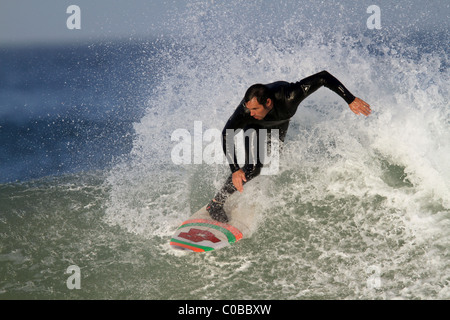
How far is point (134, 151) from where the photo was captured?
285 inches

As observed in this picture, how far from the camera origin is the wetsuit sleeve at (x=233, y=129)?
4562 mm

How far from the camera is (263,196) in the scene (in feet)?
17.5

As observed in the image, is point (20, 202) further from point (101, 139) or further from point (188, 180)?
point (101, 139)

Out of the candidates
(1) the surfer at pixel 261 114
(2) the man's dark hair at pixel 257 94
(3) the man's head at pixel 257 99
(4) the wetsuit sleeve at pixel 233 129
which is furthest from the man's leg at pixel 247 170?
(2) the man's dark hair at pixel 257 94

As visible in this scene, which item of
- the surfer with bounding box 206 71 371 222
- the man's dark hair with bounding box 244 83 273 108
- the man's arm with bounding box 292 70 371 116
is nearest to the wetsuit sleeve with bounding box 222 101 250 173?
the surfer with bounding box 206 71 371 222

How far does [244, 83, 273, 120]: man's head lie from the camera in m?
4.21

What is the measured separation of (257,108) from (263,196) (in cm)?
148

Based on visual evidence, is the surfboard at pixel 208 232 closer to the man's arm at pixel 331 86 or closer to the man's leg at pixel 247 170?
the man's leg at pixel 247 170

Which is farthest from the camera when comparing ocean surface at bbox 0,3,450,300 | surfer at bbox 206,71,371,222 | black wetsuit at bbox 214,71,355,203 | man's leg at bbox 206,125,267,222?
man's leg at bbox 206,125,267,222

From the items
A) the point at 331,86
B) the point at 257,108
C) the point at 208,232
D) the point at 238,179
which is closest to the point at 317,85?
the point at 331,86

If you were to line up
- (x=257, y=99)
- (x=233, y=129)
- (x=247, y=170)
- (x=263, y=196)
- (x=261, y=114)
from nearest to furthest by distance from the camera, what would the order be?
(x=257, y=99), (x=261, y=114), (x=233, y=129), (x=247, y=170), (x=263, y=196)

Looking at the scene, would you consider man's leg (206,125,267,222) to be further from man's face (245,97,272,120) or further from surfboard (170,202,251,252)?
man's face (245,97,272,120)

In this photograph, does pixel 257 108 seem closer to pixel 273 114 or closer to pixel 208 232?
pixel 273 114

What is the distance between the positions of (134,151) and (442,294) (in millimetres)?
5243
